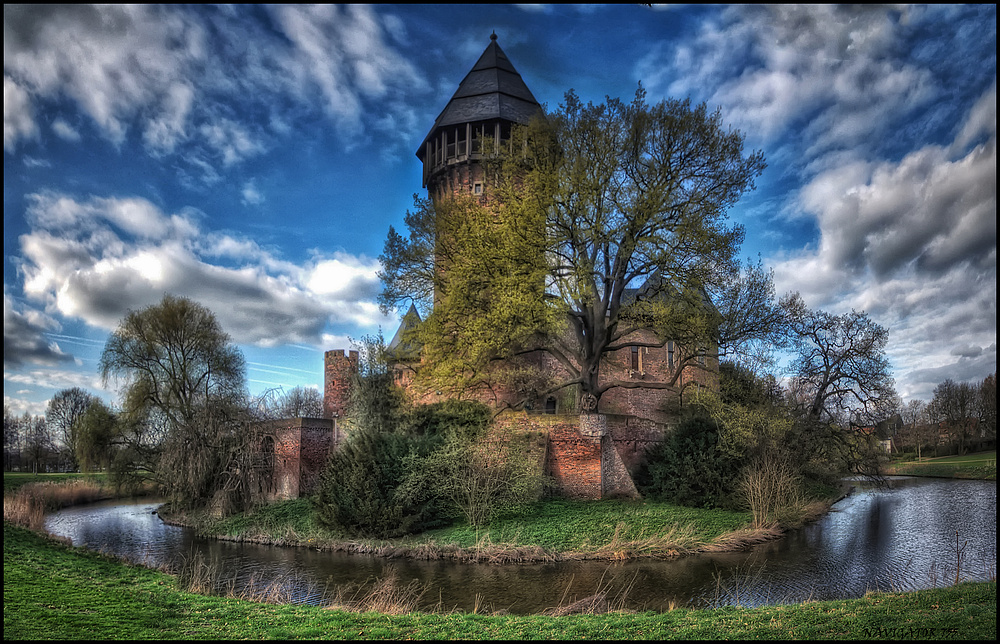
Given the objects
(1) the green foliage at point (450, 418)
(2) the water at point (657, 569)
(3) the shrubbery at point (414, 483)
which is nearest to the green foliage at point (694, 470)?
(2) the water at point (657, 569)

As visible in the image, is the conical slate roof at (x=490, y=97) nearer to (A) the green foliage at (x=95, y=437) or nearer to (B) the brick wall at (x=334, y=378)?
(B) the brick wall at (x=334, y=378)

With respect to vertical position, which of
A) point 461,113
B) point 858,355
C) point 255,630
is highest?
point 461,113

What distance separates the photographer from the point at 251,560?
13.8 metres

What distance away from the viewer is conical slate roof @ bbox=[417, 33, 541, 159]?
2259 cm

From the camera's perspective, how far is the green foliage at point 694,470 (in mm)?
16766

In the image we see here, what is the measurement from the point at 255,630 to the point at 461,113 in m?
19.9

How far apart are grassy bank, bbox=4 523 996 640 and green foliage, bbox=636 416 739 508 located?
8.97 meters

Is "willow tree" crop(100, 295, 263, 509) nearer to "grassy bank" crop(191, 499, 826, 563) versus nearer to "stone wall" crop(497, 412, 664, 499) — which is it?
"grassy bank" crop(191, 499, 826, 563)

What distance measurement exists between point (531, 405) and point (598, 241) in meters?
8.03

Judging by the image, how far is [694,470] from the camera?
55.6ft

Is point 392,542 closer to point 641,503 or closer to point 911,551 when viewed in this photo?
point 641,503

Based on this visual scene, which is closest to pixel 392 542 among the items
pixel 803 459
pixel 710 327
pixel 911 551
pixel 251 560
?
pixel 251 560

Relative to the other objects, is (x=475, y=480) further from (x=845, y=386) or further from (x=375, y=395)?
(x=845, y=386)

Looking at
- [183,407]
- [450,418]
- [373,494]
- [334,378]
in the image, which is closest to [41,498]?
[183,407]
